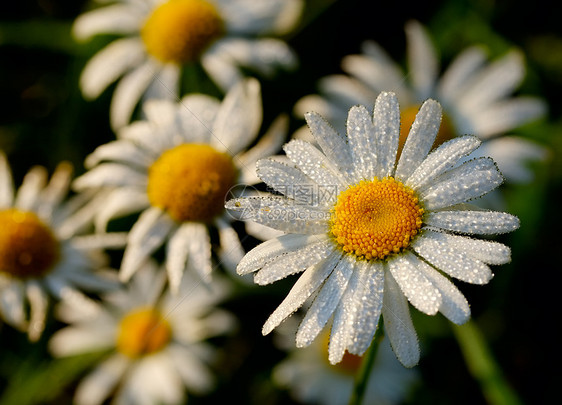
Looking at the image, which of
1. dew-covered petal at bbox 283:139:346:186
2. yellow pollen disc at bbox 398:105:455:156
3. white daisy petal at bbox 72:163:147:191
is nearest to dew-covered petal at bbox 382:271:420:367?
dew-covered petal at bbox 283:139:346:186

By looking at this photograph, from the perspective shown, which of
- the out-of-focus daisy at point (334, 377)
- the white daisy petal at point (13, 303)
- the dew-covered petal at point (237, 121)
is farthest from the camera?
the out-of-focus daisy at point (334, 377)

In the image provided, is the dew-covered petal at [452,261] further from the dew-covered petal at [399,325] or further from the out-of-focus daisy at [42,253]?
the out-of-focus daisy at [42,253]

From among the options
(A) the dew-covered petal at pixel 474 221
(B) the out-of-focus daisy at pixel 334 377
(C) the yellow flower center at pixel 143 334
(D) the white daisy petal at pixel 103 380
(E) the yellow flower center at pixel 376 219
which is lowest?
(B) the out-of-focus daisy at pixel 334 377

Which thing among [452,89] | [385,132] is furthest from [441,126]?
[385,132]

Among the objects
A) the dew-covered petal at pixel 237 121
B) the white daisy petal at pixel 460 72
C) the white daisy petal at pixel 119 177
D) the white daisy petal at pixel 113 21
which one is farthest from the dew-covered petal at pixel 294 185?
the white daisy petal at pixel 113 21

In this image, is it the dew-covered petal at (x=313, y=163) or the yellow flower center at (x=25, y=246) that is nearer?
the dew-covered petal at (x=313, y=163)

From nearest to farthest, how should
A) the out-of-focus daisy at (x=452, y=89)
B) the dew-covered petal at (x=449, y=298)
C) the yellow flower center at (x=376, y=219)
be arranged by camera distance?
1. the dew-covered petal at (x=449, y=298)
2. the yellow flower center at (x=376, y=219)
3. the out-of-focus daisy at (x=452, y=89)

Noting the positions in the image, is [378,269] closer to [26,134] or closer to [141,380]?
[141,380]
